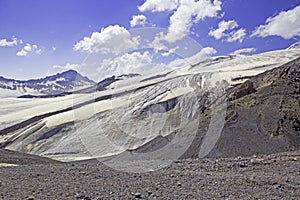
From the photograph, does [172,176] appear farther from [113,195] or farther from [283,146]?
[283,146]

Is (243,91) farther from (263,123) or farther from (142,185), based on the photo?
(142,185)

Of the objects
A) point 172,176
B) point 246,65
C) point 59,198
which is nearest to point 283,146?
point 172,176

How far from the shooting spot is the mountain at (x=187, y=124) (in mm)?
32969

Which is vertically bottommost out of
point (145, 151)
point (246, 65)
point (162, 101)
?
point (145, 151)

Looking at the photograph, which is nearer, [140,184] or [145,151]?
[140,184]

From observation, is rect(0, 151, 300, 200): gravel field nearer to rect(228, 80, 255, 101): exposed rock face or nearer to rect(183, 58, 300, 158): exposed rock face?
rect(183, 58, 300, 158): exposed rock face

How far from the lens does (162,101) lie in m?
62.0

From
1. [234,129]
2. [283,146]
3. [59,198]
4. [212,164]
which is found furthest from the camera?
[234,129]

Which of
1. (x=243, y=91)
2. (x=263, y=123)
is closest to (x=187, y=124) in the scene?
(x=243, y=91)

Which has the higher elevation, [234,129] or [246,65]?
[246,65]

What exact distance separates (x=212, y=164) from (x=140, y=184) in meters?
6.55

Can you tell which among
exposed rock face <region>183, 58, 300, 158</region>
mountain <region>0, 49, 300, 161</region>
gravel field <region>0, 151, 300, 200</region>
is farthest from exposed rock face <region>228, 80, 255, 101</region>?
gravel field <region>0, 151, 300, 200</region>

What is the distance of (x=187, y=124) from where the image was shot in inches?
1738

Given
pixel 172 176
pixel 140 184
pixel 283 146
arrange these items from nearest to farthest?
pixel 140 184 → pixel 172 176 → pixel 283 146
